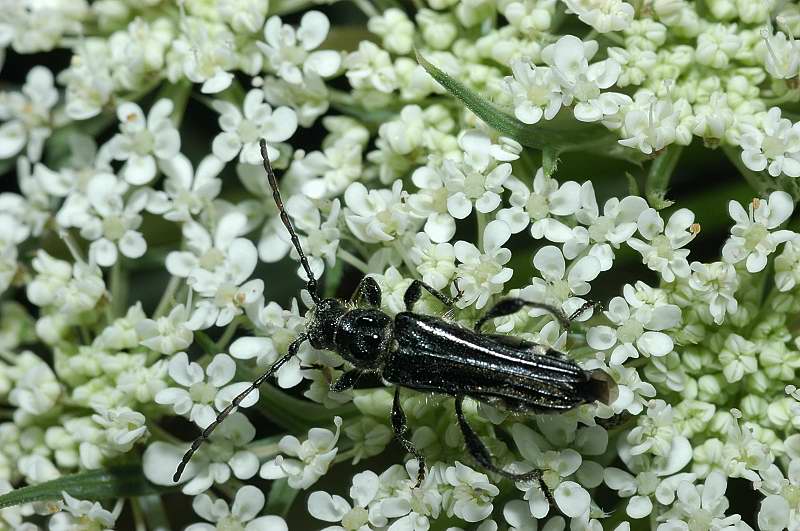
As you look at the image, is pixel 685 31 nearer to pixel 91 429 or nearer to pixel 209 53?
pixel 209 53

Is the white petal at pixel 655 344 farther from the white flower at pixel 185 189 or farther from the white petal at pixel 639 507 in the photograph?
the white flower at pixel 185 189

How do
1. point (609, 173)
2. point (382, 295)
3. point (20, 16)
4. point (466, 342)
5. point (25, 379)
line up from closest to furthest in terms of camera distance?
point (466, 342) → point (382, 295) → point (25, 379) → point (609, 173) → point (20, 16)

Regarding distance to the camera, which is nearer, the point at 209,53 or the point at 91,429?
the point at 91,429

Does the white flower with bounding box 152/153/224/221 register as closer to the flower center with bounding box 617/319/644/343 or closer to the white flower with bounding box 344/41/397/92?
the white flower with bounding box 344/41/397/92

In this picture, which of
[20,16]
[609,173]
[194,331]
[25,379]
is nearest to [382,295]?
[194,331]

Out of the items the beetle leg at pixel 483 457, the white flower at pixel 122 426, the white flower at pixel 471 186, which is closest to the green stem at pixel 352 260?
the white flower at pixel 471 186

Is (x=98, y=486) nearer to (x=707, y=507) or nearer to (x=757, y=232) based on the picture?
(x=707, y=507)

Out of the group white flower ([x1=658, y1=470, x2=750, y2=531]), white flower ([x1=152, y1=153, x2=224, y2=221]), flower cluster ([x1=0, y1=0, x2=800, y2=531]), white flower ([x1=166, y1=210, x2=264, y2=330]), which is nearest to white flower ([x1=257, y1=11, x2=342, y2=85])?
flower cluster ([x1=0, y1=0, x2=800, y2=531])

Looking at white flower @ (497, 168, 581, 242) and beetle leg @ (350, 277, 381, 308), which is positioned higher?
white flower @ (497, 168, 581, 242)
